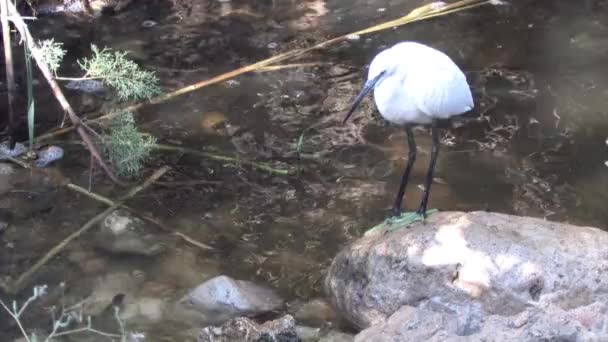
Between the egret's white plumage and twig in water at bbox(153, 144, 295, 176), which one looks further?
twig in water at bbox(153, 144, 295, 176)

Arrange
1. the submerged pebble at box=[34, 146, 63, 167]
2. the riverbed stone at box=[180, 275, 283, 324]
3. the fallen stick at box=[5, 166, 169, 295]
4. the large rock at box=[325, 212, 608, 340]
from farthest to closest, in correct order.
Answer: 1. the submerged pebble at box=[34, 146, 63, 167]
2. the fallen stick at box=[5, 166, 169, 295]
3. the riverbed stone at box=[180, 275, 283, 324]
4. the large rock at box=[325, 212, 608, 340]

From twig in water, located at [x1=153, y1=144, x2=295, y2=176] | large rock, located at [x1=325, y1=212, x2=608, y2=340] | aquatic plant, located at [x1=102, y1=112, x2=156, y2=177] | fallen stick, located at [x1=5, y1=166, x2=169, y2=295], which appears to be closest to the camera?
large rock, located at [x1=325, y1=212, x2=608, y2=340]

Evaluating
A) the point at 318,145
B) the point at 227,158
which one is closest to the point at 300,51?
the point at 318,145

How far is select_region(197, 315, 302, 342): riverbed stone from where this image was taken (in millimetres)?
3008

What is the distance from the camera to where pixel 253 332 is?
119 inches

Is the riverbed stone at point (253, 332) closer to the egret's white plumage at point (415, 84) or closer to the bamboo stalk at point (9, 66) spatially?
the egret's white plumage at point (415, 84)

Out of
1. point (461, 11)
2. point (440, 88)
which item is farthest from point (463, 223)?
point (461, 11)

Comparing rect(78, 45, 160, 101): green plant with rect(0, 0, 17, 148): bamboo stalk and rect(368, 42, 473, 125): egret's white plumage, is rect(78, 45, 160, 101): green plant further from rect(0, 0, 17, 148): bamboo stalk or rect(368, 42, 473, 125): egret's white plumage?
rect(368, 42, 473, 125): egret's white plumage

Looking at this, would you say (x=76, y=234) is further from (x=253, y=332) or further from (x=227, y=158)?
(x=253, y=332)

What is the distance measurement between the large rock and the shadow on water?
1.68 ft

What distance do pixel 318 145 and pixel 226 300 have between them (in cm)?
161

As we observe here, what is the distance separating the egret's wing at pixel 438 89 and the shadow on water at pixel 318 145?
1.05 meters

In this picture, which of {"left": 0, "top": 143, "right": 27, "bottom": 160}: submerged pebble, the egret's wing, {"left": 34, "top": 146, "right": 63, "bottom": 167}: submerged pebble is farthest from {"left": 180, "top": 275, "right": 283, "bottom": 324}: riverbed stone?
{"left": 0, "top": 143, "right": 27, "bottom": 160}: submerged pebble

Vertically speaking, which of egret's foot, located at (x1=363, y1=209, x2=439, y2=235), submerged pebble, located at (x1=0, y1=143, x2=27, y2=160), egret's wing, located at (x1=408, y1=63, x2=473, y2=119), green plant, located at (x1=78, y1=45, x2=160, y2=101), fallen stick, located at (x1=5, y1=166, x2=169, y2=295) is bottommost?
fallen stick, located at (x1=5, y1=166, x2=169, y2=295)
